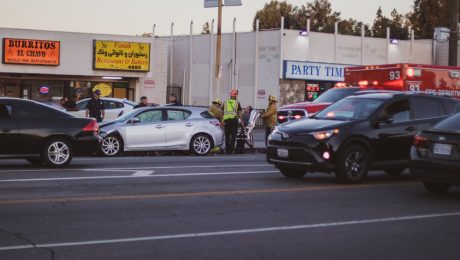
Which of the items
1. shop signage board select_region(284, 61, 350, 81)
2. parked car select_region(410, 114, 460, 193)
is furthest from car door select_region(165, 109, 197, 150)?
shop signage board select_region(284, 61, 350, 81)

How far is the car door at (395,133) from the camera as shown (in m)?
13.0

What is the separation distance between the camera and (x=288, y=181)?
13.0 m

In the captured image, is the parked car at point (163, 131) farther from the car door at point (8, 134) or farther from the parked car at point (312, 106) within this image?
the car door at point (8, 134)

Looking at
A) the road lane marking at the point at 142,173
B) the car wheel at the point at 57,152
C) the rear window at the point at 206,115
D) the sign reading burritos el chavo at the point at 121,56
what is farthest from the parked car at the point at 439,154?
the sign reading burritos el chavo at the point at 121,56

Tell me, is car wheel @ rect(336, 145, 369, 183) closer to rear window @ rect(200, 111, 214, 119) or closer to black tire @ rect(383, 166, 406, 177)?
black tire @ rect(383, 166, 406, 177)

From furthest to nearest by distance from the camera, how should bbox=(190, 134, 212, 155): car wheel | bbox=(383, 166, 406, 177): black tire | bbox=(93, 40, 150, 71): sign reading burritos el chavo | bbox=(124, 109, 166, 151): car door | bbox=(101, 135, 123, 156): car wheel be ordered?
1. bbox=(93, 40, 150, 71): sign reading burritos el chavo
2. bbox=(190, 134, 212, 155): car wheel
3. bbox=(124, 109, 166, 151): car door
4. bbox=(101, 135, 123, 156): car wheel
5. bbox=(383, 166, 406, 177): black tire

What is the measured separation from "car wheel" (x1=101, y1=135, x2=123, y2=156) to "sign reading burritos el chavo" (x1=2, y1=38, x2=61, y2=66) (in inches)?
688

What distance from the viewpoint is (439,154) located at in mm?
10992

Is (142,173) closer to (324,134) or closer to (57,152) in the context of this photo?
(57,152)

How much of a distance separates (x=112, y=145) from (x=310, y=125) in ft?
25.6

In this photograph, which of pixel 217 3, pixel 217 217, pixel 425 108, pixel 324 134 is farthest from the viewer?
pixel 217 3

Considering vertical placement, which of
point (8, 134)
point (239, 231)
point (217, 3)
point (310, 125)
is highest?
point (217, 3)

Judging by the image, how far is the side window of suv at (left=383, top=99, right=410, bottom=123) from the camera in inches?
527

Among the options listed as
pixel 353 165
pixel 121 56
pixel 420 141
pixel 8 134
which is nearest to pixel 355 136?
pixel 353 165
